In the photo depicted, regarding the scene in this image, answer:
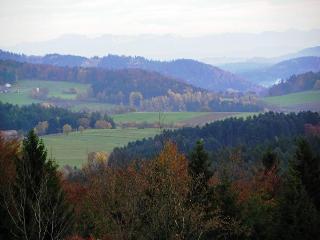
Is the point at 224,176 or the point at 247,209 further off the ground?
the point at 224,176

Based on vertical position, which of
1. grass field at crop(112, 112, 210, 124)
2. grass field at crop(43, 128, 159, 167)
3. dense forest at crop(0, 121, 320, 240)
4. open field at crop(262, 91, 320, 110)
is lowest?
grass field at crop(43, 128, 159, 167)

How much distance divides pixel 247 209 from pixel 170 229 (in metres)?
12.7

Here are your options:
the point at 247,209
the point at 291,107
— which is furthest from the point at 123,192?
the point at 291,107

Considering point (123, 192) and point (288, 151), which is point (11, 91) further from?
point (123, 192)

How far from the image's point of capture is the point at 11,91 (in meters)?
200

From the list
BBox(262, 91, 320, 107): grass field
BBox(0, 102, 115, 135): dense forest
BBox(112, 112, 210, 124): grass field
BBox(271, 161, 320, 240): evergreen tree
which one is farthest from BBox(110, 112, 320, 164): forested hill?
BBox(271, 161, 320, 240): evergreen tree

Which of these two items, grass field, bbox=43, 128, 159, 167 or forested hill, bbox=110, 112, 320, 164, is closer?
grass field, bbox=43, 128, 159, 167

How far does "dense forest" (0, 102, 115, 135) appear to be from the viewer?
13950 centimetres

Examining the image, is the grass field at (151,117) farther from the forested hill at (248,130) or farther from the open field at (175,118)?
the forested hill at (248,130)

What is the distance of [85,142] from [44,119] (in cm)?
3748

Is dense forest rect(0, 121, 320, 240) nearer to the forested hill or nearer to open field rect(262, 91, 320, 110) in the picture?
the forested hill

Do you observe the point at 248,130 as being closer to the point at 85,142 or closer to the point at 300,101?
the point at 85,142

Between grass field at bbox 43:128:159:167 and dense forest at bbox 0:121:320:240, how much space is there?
2425 inches

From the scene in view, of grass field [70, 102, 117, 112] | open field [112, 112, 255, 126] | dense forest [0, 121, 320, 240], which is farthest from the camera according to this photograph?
grass field [70, 102, 117, 112]
